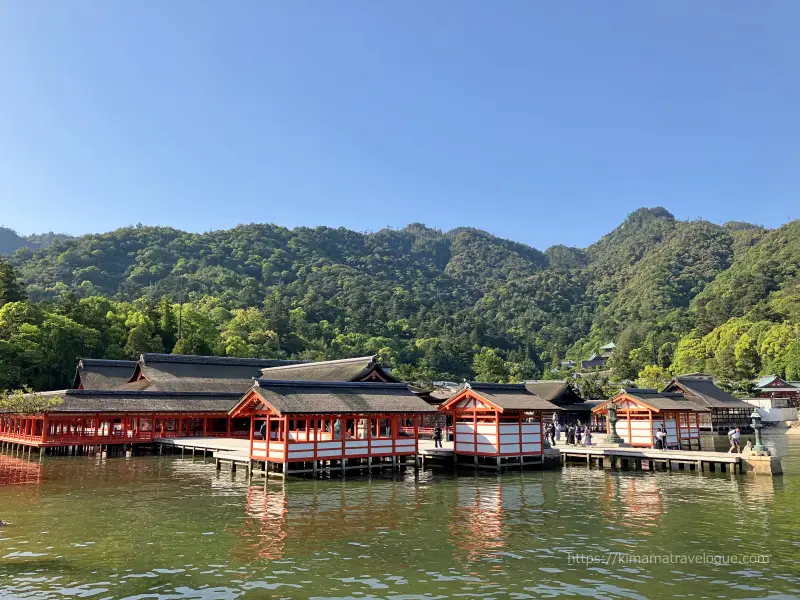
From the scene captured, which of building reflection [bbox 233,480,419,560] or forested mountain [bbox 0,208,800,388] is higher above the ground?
forested mountain [bbox 0,208,800,388]

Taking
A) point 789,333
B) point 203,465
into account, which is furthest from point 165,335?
point 789,333

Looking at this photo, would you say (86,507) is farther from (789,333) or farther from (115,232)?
(115,232)

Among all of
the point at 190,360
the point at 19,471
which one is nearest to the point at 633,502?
the point at 19,471

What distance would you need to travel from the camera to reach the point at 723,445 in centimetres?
5322

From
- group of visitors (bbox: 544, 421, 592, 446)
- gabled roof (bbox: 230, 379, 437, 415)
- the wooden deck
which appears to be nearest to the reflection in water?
gabled roof (bbox: 230, 379, 437, 415)

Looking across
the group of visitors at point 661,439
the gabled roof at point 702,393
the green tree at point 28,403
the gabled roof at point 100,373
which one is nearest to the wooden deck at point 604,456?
the group of visitors at point 661,439

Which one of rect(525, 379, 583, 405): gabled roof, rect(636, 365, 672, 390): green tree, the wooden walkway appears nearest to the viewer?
the wooden walkway

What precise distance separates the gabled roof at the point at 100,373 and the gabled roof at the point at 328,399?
2576 cm

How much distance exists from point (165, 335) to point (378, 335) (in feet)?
211

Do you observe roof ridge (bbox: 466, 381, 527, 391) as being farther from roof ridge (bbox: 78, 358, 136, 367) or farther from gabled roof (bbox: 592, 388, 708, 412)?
roof ridge (bbox: 78, 358, 136, 367)

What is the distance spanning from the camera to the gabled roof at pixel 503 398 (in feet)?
109

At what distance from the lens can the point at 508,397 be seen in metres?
34.7

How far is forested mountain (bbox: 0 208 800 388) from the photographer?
239 feet

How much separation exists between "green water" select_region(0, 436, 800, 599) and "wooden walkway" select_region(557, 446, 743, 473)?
7.38 ft
